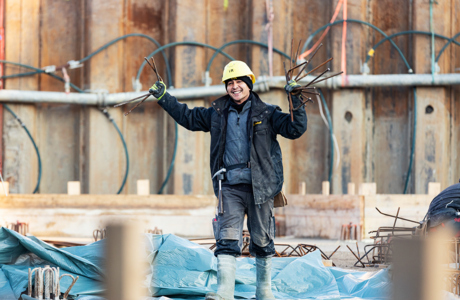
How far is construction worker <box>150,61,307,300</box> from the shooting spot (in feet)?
16.1

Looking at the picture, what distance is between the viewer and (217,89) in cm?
1162

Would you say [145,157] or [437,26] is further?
[145,157]

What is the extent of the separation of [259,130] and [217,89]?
261 inches

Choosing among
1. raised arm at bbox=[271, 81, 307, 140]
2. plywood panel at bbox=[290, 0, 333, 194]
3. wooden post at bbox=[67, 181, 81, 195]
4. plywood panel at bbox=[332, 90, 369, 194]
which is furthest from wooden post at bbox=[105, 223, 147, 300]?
plywood panel at bbox=[290, 0, 333, 194]

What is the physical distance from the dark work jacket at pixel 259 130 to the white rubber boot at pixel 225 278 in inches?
17.9

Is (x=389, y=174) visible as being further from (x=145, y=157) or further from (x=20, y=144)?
(x=20, y=144)

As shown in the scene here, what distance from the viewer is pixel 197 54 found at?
39.0 feet

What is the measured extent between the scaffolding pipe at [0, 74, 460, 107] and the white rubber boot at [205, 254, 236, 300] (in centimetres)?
678

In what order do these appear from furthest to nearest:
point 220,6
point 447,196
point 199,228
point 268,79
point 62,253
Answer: point 220,6 < point 268,79 < point 199,228 < point 447,196 < point 62,253

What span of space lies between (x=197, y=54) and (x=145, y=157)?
2068 mm

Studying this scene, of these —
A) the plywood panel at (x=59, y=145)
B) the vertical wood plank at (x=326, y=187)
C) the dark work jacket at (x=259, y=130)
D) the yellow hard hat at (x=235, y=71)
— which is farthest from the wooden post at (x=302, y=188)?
the yellow hard hat at (x=235, y=71)

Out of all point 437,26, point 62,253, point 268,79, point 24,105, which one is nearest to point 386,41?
point 437,26

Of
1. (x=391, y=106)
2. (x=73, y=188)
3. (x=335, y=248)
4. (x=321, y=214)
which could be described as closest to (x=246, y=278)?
(x=335, y=248)

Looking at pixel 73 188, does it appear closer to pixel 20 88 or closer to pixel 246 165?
pixel 20 88
